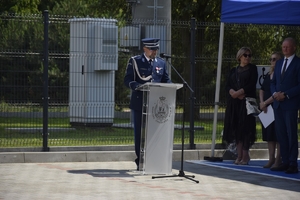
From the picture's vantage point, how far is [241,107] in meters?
14.1

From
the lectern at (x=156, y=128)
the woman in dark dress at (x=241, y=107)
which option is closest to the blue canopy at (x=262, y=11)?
the woman in dark dress at (x=241, y=107)

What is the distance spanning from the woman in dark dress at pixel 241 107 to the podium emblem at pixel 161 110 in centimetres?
215

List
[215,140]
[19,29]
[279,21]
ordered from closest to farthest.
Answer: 1. [279,21]
2. [19,29]
3. [215,140]

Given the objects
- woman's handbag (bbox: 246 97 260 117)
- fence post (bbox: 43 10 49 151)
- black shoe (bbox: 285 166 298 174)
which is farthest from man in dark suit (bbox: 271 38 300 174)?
fence post (bbox: 43 10 49 151)

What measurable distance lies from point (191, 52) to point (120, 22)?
141 centimetres

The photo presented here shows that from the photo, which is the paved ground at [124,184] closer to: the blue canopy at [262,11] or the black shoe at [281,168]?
the black shoe at [281,168]

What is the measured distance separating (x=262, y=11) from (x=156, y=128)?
9.01 feet

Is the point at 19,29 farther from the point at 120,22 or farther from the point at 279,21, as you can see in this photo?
the point at 279,21

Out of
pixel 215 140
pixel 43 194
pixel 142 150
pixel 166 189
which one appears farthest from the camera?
pixel 215 140

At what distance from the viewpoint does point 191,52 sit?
15453mm

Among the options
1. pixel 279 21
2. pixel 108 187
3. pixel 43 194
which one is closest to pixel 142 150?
pixel 108 187

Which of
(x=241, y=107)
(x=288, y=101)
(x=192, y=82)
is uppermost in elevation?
(x=192, y=82)

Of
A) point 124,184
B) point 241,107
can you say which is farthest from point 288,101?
point 124,184

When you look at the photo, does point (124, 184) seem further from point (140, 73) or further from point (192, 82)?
point (192, 82)
